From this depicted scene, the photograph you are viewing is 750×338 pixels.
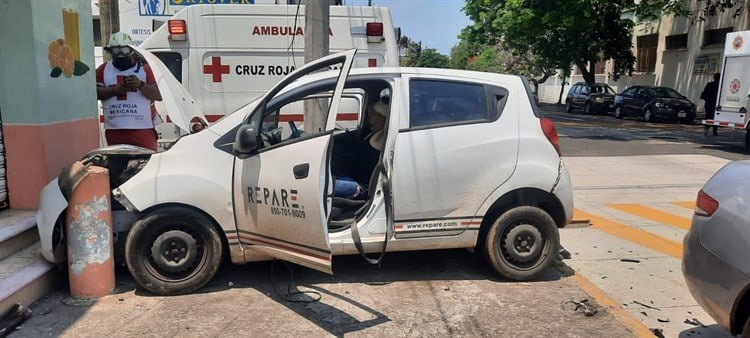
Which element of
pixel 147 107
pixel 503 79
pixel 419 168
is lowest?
pixel 419 168

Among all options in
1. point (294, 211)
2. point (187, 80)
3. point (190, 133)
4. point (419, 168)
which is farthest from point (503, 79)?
point (187, 80)

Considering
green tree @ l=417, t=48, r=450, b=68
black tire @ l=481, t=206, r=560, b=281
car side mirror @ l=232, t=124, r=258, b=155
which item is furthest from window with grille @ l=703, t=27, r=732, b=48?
green tree @ l=417, t=48, r=450, b=68

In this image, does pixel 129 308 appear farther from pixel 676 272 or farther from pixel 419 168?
pixel 676 272

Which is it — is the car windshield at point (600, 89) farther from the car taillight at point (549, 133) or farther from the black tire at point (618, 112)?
the car taillight at point (549, 133)

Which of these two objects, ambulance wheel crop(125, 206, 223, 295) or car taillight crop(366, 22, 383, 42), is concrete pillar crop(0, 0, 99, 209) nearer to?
ambulance wheel crop(125, 206, 223, 295)

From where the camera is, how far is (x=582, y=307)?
4.32 meters

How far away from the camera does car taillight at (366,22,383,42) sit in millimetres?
7609

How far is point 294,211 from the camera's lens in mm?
4066

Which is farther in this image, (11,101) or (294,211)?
(11,101)

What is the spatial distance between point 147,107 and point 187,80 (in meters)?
1.70

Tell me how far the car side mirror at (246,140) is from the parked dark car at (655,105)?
74.0ft

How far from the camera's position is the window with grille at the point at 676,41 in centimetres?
2845

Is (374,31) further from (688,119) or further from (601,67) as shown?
(601,67)

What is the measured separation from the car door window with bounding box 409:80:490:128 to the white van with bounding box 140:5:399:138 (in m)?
2.70
